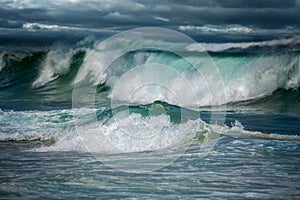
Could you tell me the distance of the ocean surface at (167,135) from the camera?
29.2ft

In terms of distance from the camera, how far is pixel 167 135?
13.8 metres

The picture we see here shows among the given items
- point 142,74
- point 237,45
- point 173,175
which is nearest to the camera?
point 173,175

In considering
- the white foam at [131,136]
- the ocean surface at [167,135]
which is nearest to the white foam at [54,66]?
the ocean surface at [167,135]

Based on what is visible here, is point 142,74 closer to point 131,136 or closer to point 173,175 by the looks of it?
point 131,136

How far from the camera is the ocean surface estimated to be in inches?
350

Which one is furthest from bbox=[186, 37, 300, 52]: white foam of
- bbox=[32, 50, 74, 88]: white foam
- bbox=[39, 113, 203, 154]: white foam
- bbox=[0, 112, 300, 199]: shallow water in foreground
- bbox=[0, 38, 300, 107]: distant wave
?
bbox=[0, 112, 300, 199]: shallow water in foreground

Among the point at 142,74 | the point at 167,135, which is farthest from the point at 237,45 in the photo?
the point at 167,135

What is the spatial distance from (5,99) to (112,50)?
32.4ft

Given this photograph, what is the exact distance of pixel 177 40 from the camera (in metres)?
39.5

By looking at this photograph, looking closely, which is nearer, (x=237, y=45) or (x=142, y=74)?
(x=142, y=74)

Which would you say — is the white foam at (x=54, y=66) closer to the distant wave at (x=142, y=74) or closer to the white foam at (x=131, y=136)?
the distant wave at (x=142, y=74)

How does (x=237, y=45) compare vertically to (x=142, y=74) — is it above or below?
above

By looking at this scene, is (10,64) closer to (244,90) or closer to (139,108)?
(244,90)

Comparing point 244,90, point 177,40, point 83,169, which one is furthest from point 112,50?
point 83,169
